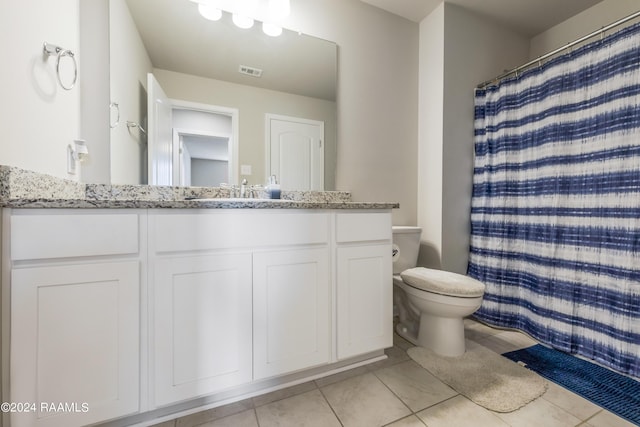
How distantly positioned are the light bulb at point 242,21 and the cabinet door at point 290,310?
1472 mm

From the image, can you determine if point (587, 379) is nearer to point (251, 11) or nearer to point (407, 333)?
point (407, 333)

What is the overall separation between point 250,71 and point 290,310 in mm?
1490

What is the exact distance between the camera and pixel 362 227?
1.35 m

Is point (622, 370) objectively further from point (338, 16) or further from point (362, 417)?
point (338, 16)

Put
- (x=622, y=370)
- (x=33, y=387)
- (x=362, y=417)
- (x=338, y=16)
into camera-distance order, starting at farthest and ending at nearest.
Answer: (x=338, y=16) < (x=622, y=370) < (x=362, y=417) < (x=33, y=387)

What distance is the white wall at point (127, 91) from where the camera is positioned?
54.2 inches

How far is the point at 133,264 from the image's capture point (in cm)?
93

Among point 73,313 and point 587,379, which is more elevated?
point 73,313

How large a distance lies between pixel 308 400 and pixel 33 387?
3.12 feet

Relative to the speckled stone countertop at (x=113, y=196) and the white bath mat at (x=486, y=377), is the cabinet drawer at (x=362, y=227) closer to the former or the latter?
the speckled stone countertop at (x=113, y=196)

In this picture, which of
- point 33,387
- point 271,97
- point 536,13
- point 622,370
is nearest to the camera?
point 33,387

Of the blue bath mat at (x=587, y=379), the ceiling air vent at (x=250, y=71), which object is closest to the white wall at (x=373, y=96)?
the ceiling air vent at (x=250, y=71)

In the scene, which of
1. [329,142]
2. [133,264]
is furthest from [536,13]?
[133,264]

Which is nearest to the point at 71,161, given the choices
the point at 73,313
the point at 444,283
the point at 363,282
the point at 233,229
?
the point at 73,313
